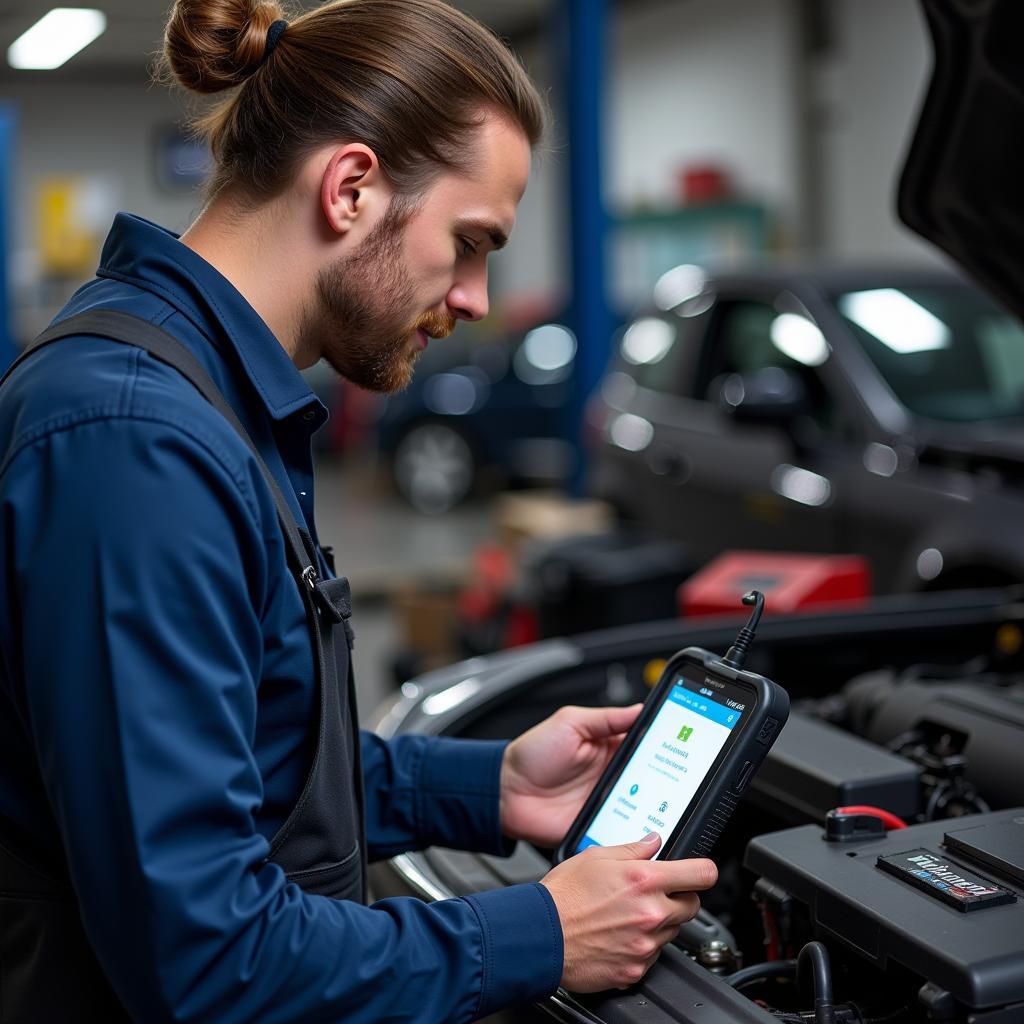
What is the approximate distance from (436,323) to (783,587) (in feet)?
6.12

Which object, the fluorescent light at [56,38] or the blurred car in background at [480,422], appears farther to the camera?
the fluorescent light at [56,38]

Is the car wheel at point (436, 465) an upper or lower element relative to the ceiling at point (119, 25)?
lower

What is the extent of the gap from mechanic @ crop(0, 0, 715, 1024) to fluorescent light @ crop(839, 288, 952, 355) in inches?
115

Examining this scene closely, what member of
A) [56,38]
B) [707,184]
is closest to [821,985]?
[707,184]

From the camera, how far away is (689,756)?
1.33 metres

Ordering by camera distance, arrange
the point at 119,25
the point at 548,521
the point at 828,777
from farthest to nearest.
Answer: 1. the point at 119,25
2. the point at 548,521
3. the point at 828,777

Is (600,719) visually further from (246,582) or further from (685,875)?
(246,582)

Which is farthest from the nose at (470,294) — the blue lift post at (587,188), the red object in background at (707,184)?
the red object in background at (707,184)

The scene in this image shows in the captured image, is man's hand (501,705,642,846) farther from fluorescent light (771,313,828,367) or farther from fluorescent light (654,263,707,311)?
fluorescent light (654,263,707,311)

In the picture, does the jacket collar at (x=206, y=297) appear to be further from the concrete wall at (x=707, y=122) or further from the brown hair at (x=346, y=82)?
the concrete wall at (x=707, y=122)

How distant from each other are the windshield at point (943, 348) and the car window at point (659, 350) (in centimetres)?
68

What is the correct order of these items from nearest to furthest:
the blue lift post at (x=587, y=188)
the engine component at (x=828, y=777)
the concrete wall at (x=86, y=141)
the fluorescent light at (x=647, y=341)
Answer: the engine component at (x=828, y=777) < the fluorescent light at (x=647, y=341) < the blue lift post at (x=587, y=188) < the concrete wall at (x=86, y=141)

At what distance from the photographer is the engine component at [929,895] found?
108 centimetres

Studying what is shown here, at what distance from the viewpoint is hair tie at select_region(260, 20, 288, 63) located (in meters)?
1.32
